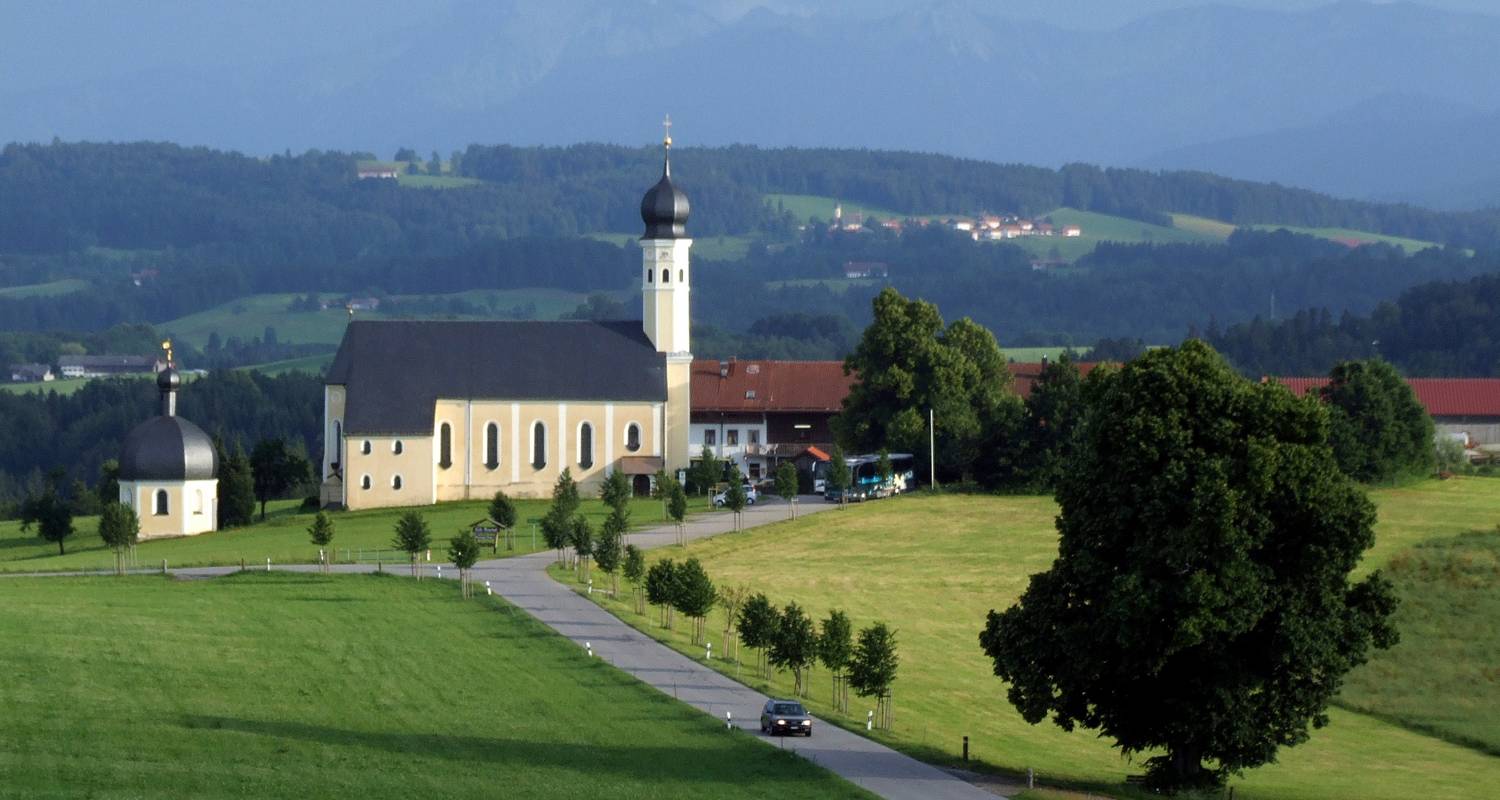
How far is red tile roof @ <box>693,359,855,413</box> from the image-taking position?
96250 millimetres

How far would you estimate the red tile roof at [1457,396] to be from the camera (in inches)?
4151

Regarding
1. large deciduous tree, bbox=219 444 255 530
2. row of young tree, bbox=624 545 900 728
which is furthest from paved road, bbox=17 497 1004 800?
large deciduous tree, bbox=219 444 255 530

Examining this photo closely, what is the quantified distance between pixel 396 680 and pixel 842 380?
55506 millimetres

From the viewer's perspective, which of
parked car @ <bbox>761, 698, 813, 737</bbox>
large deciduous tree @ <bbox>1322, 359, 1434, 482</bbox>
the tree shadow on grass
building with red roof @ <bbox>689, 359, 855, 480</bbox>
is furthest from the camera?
building with red roof @ <bbox>689, 359, 855, 480</bbox>

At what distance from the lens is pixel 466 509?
272ft

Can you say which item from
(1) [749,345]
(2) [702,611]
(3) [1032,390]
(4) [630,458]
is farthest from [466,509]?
(1) [749,345]

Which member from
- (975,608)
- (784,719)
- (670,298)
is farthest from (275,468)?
(784,719)

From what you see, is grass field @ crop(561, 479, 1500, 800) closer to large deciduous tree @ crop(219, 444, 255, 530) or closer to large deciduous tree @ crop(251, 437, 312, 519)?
large deciduous tree @ crop(219, 444, 255, 530)

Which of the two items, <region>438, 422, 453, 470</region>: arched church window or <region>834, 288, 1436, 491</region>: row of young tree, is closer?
<region>834, 288, 1436, 491</region>: row of young tree

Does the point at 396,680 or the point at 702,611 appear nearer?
the point at 396,680

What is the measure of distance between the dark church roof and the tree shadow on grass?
47875mm

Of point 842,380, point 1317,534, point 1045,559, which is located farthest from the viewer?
point 842,380

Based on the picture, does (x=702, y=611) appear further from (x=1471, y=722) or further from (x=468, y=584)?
(x=1471, y=722)

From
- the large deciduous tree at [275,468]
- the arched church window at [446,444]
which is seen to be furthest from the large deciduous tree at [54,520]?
the arched church window at [446,444]
